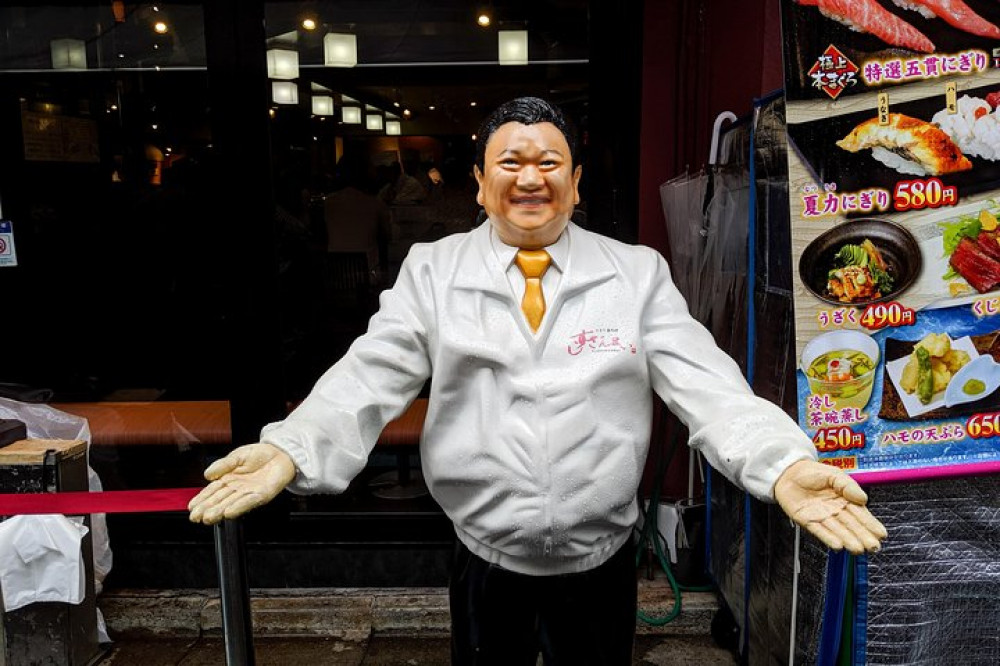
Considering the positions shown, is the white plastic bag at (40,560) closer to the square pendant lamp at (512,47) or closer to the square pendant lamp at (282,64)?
the square pendant lamp at (282,64)

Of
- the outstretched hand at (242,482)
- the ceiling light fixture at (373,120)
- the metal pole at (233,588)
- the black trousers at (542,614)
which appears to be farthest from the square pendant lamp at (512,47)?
the metal pole at (233,588)

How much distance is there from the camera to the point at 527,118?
82.4 inches

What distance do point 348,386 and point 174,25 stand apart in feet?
9.67

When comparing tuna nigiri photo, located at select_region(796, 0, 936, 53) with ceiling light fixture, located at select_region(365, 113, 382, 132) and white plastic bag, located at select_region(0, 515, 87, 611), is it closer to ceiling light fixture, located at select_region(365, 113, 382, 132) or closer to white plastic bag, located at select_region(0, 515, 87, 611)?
ceiling light fixture, located at select_region(365, 113, 382, 132)

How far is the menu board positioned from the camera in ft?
7.68

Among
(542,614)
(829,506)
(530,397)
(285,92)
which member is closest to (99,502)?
(530,397)

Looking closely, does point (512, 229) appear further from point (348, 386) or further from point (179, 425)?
point (179, 425)

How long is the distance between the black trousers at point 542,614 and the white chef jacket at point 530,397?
0.06 m

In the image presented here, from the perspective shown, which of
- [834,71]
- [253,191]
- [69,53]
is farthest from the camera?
[69,53]

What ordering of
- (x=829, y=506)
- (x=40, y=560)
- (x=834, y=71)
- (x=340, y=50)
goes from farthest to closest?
(x=340, y=50) → (x=40, y=560) → (x=834, y=71) → (x=829, y=506)

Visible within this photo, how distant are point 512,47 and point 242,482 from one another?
2968mm

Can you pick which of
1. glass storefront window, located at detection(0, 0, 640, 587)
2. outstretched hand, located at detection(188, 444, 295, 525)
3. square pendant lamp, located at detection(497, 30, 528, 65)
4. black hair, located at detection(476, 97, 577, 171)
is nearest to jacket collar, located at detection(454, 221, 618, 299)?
black hair, located at detection(476, 97, 577, 171)

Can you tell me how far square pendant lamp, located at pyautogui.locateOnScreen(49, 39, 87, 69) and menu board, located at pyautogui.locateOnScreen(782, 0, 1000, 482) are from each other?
3787 mm

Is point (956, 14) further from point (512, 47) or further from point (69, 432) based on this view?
point (69, 432)
